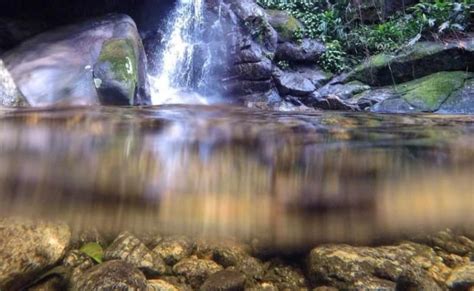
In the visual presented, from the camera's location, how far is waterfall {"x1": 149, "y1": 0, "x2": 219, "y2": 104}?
9234 mm

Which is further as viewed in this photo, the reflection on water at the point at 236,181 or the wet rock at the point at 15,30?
the wet rock at the point at 15,30

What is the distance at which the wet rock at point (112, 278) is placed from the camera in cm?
207

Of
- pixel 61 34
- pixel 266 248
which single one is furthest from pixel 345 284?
pixel 61 34

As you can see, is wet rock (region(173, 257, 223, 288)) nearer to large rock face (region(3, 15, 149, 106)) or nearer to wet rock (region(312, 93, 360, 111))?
large rock face (region(3, 15, 149, 106))

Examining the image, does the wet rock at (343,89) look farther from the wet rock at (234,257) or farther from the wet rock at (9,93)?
the wet rock at (234,257)

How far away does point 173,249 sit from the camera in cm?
262

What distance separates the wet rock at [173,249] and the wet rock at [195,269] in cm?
7

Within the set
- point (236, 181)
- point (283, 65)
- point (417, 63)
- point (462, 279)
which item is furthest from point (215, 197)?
point (417, 63)

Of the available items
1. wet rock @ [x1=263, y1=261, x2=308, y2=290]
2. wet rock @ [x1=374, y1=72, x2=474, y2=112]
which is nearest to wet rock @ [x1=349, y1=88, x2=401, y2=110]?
wet rock @ [x1=374, y1=72, x2=474, y2=112]

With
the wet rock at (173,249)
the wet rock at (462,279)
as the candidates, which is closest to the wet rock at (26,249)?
the wet rock at (173,249)

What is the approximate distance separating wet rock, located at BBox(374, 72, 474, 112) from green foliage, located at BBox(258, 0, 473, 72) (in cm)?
141

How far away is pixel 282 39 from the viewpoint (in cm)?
1023

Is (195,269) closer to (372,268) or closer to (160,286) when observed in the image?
(160,286)

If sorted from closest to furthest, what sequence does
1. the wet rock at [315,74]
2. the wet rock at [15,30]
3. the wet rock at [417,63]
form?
the wet rock at [15,30] → the wet rock at [417,63] → the wet rock at [315,74]
